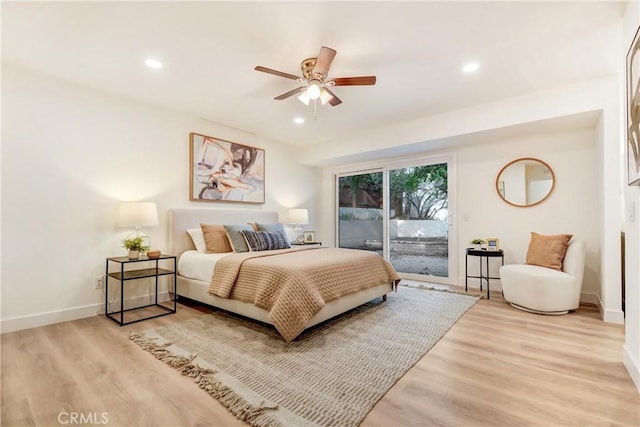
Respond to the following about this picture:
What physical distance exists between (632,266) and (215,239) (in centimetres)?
391

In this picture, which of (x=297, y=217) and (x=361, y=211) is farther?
(x=361, y=211)

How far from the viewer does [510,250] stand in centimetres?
411

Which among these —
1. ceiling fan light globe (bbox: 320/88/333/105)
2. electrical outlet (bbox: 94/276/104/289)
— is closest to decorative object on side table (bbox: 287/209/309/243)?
ceiling fan light globe (bbox: 320/88/333/105)

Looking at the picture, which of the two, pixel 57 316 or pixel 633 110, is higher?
pixel 633 110

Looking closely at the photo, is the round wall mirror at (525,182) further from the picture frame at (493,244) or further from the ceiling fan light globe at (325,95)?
the ceiling fan light globe at (325,95)

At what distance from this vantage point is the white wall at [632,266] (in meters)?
1.82

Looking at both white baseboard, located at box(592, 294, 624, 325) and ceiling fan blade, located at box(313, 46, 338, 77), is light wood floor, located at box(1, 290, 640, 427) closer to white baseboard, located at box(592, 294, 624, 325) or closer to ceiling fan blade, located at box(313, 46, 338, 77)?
white baseboard, located at box(592, 294, 624, 325)

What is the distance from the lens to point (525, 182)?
403cm

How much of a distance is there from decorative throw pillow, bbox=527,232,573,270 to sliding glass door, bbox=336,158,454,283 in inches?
48.2

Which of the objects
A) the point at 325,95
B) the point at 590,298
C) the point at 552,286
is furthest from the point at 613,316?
the point at 325,95

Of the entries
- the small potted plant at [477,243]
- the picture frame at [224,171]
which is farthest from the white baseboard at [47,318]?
the small potted plant at [477,243]

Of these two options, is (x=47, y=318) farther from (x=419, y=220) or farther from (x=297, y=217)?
(x=419, y=220)

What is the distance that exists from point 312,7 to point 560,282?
11.6 ft

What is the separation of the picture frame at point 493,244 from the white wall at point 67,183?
436 centimetres
